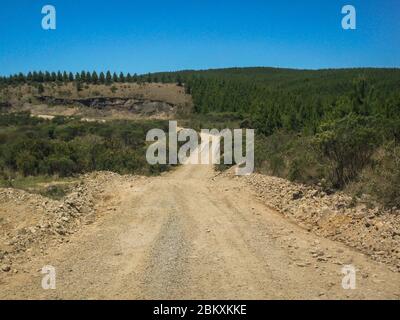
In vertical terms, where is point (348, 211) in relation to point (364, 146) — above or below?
below

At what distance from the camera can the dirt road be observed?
280 inches

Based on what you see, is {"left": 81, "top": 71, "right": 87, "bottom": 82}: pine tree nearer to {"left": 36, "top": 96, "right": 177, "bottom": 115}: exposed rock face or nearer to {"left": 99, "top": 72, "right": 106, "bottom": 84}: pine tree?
{"left": 99, "top": 72, "right": 106, "bottom": 84}: pine tree

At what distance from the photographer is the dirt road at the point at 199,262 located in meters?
7.11

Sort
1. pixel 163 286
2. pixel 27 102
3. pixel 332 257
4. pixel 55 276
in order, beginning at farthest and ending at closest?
pixel 27 102 → pixel 332 257 → pixel 55 276 → pixel 163 286

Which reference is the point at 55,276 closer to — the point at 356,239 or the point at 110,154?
the point at 356,239

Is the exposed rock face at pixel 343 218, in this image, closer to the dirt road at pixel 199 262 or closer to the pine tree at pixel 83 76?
the dirt road at pixel 199 262

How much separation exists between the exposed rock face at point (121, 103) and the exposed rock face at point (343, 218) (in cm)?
9960

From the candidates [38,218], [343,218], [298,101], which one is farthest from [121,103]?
[343,218]

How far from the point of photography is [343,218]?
10836 millimetres

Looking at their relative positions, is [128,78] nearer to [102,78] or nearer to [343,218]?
[102,78]

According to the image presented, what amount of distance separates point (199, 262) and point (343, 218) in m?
4.08

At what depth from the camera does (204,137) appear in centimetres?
5756
